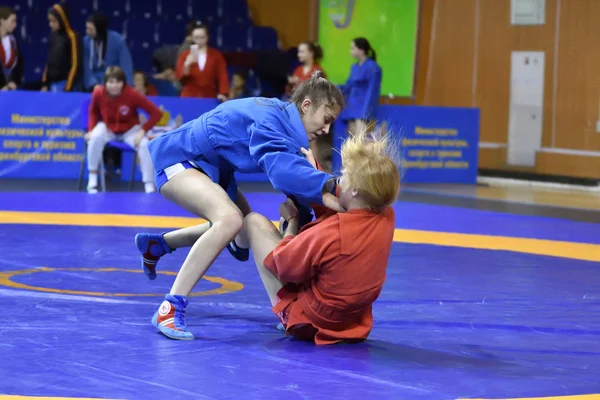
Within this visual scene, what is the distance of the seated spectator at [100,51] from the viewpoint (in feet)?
35.9

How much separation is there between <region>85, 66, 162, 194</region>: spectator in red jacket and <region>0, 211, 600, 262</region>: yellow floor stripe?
6.29 feet

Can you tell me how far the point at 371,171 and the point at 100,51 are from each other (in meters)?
7.71

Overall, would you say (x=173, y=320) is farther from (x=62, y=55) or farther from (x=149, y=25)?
(x=149, y=25)

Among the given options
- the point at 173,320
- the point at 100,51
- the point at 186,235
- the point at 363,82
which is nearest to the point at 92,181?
the point at 100,51

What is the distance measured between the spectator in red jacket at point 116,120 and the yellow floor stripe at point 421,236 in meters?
1.92

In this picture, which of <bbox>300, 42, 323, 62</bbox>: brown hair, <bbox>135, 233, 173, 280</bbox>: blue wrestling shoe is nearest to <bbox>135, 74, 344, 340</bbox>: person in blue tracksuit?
<bbox>135, 233, 173, 280</bbox>: blue wrestling shoe

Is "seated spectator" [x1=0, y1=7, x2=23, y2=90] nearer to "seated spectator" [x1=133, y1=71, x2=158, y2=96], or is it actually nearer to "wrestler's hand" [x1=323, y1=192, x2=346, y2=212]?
"seated spectator" [x1=133, y1=71, x2=158, y2=96]

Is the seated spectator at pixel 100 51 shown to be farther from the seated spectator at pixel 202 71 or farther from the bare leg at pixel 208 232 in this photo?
the bare leg at pixel 208 232

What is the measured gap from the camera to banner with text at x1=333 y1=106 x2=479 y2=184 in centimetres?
1198

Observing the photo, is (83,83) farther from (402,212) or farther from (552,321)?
(552,321)

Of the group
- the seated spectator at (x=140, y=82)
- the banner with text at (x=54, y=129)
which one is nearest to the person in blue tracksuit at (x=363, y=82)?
the banner with text at (x=54, y=129)

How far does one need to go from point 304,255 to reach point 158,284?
4.79 ft

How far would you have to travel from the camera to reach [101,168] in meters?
9.94

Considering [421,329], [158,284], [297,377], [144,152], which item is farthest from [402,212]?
[297,377]
